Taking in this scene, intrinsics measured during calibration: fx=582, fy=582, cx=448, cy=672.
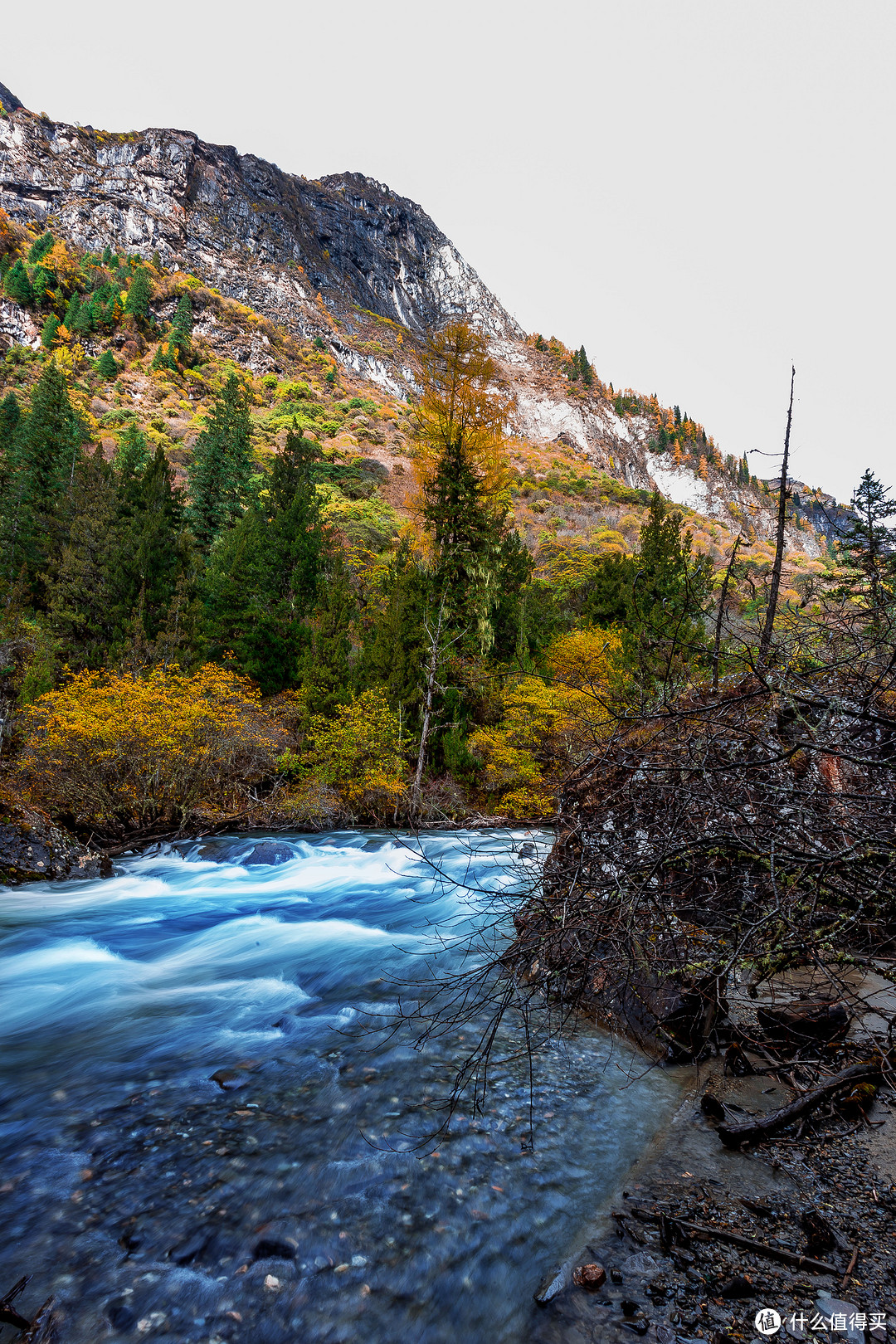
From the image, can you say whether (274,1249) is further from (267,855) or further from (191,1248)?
(267,855)

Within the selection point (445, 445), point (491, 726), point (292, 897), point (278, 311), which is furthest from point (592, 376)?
point (292, 897)

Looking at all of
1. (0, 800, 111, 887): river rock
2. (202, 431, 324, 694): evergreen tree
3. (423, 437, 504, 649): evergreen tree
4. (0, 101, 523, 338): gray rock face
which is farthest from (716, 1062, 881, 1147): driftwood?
(0, 101, 523, 338): gray rock face

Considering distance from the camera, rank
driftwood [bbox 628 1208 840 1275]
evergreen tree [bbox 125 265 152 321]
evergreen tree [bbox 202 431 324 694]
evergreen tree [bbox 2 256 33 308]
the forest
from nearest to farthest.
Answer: driftwood [bbox 628 1208 840 1275], the forest, evergreen tree [bbox 202 431 324 694], evergreen tree [bbox 2 256 33 308], evergreen tree [bbox 125 265 152 321]

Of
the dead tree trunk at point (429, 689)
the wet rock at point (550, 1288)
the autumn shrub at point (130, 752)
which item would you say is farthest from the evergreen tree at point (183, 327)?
the wet rock at point (550, 1288)

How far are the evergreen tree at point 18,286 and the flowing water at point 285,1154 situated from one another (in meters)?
73.5

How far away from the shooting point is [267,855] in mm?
10812

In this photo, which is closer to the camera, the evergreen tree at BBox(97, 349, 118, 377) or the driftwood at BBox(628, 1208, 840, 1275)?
the driftwood at BBox(628, 1208, 840, 1275)

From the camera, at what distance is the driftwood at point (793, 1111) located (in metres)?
2.77

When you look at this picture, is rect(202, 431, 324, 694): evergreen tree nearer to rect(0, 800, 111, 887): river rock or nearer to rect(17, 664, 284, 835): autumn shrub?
rect(17, 664, 284, 835): autumn shrub

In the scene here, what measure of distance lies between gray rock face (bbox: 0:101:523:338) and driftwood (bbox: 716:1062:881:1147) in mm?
91745

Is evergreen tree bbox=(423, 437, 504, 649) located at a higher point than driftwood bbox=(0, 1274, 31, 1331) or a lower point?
higher

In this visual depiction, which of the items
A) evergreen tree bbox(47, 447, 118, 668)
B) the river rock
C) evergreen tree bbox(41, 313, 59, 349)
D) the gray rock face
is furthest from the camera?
the gray rock face

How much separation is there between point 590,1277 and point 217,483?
1304 inches

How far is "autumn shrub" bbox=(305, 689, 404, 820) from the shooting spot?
14695 millimetres
